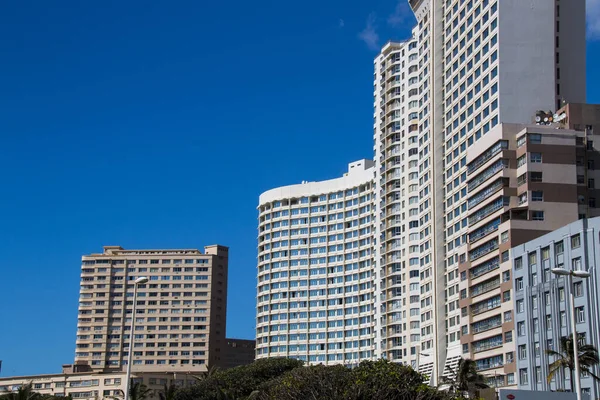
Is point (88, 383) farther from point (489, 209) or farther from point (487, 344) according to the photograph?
point (489, 209)

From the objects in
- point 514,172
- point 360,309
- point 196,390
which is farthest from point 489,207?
point 360,309

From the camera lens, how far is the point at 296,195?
600ft

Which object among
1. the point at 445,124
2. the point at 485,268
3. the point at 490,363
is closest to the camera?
the point at 490,363

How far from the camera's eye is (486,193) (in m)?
107

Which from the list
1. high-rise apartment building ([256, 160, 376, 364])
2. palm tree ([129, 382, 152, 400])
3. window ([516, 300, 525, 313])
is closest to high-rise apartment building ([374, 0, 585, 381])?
window ([516, 300, 525, 313])

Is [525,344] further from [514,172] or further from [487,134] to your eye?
[487,134]

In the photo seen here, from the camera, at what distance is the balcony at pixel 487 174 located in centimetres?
10269

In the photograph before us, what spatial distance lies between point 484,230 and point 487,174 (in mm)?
6673

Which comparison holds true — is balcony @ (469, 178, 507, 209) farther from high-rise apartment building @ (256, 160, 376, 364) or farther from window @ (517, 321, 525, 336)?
high-rise apartment building @ (256, 160, 376, 364)

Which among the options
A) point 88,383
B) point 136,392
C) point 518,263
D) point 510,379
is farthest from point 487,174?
point 88,383

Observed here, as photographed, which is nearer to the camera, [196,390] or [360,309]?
[196,390]

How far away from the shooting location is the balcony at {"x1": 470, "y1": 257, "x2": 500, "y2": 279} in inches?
4048

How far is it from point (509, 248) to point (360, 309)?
70.0 meters

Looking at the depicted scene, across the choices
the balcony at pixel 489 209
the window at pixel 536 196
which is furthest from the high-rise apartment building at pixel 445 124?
the window at pixel 536 196
